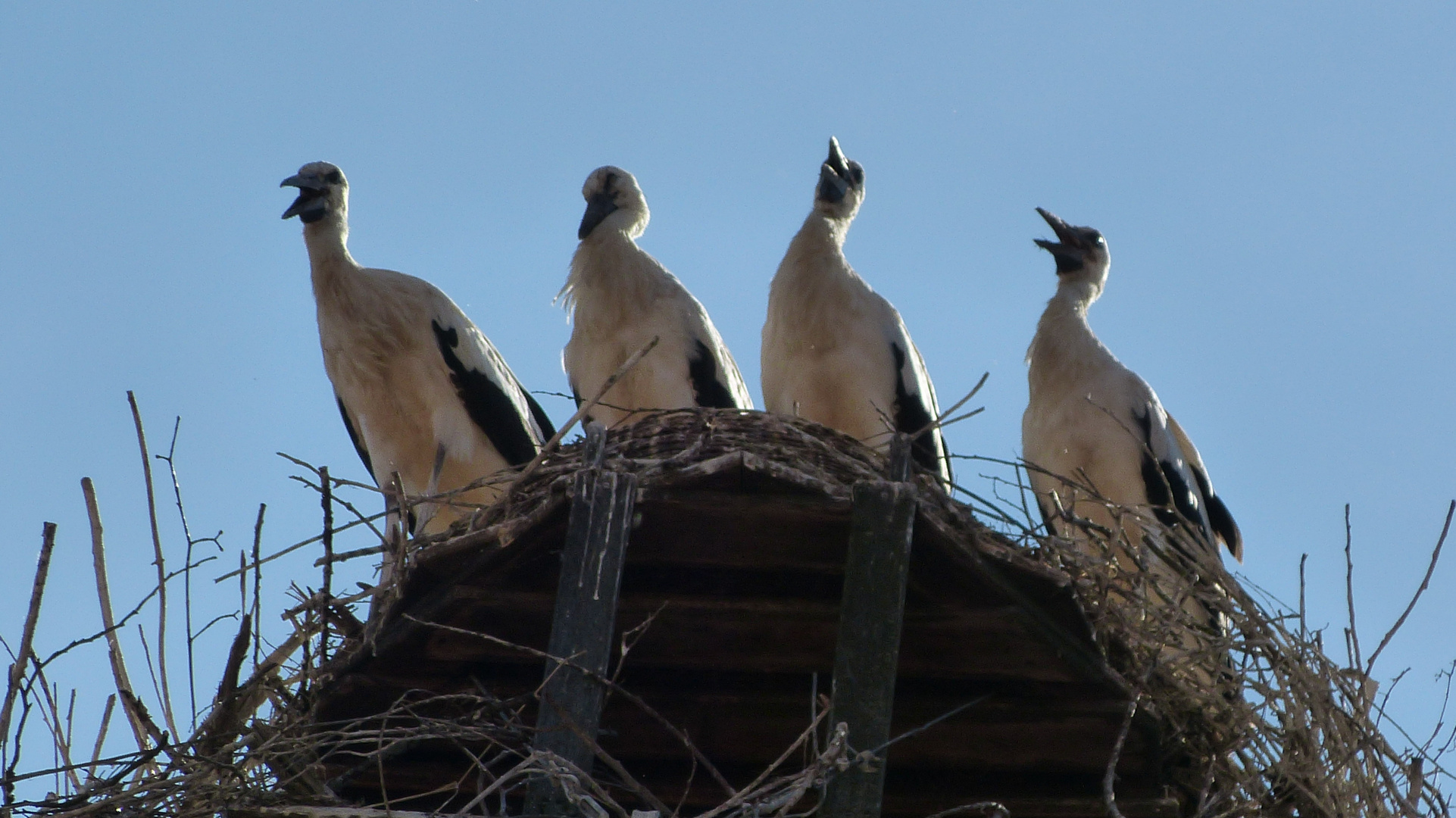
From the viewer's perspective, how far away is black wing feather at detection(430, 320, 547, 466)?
7969 millimetres

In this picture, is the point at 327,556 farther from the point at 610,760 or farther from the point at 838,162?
the point at 838,162

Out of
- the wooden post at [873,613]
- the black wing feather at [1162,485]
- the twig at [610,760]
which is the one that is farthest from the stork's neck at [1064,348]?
the twig at [610,760]

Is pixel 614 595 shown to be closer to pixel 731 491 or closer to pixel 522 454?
pixel 731 491

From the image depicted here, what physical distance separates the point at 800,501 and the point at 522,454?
14.3 feet

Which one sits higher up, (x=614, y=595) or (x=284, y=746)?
(x=614, y=595)

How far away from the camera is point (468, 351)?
8.02 metres

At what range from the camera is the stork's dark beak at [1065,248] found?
9.04 metres

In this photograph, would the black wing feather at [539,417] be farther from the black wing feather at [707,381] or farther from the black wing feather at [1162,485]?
the black wing feather at [1162,485]

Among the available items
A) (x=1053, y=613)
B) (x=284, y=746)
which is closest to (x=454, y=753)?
(x=284, y=746)

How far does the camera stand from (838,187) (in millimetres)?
8578

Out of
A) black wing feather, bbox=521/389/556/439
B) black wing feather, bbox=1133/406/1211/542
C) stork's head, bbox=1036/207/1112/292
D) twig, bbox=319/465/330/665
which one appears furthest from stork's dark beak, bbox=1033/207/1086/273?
twig, bbox=319/465/330/665

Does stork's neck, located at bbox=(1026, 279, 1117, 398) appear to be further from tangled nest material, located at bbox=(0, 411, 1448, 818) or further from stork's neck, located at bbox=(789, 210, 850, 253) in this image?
tangled nest material, located at bbox=(0, 411, 1448, 818)

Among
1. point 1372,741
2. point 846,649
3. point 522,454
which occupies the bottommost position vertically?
point 1372,741

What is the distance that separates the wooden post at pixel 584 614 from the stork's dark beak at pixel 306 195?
4.92m
